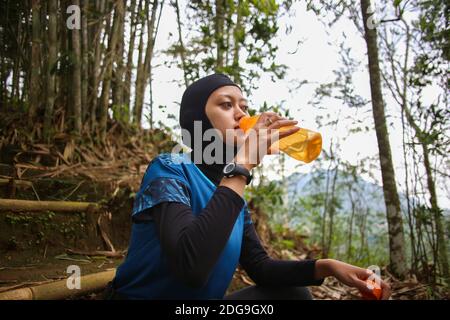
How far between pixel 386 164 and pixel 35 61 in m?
3.53

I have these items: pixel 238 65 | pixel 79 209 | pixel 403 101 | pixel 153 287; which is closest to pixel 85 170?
pixel 79 209

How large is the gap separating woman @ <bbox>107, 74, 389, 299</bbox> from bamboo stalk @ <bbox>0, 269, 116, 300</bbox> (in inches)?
20.7

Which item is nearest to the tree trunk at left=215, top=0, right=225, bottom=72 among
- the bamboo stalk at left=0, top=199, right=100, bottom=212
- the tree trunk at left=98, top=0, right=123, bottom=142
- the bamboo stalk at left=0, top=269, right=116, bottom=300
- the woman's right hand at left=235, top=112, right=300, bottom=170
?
the tree trunk at left=98, top=0, right=123, bottom=142

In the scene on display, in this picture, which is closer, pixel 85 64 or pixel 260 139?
pixel 260 139

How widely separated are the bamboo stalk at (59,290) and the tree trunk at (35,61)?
2.20 metres

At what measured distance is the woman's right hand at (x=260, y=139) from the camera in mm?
1195

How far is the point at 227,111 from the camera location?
4.93 ft

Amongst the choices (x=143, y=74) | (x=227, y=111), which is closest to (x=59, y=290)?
(x=227, y=111)

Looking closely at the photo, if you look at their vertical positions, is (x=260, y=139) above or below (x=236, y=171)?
above

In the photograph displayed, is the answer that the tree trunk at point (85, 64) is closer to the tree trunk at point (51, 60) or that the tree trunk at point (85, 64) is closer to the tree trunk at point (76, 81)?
the tree trunk at point (76, 81)

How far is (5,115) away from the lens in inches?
144

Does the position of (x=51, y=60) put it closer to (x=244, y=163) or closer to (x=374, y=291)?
(x=244, y=163)
